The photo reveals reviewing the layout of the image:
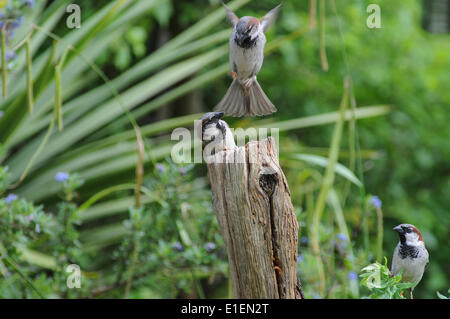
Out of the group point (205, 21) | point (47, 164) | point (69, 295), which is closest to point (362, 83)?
point (205, 21)

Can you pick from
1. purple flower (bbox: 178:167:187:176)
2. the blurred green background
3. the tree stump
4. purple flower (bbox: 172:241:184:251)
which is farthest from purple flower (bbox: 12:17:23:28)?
the tree stump

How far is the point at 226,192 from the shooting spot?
3.41ft

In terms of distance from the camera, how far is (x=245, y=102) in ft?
3.41

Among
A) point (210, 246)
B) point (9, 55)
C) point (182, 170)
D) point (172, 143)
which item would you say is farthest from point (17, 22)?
point (210, 246)

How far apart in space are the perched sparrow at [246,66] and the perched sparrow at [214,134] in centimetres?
3

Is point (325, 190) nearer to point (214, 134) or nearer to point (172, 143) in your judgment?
point (214, 134)

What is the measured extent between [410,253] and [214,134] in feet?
1.44

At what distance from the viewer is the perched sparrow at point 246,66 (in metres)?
1.00

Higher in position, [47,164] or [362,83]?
[362,83]

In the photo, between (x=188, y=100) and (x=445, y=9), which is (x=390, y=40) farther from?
(x=445, y=9)

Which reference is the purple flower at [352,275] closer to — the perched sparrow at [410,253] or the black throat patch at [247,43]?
the perched sparrow at [410,253]

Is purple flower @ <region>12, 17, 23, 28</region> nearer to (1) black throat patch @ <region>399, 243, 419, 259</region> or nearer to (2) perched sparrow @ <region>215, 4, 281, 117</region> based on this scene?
(2) perched sparrow @ <region>215, 4, 281, 117</region>

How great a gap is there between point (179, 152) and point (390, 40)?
2059 millimetres

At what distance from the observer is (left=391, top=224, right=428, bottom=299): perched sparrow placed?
102 centimetres
